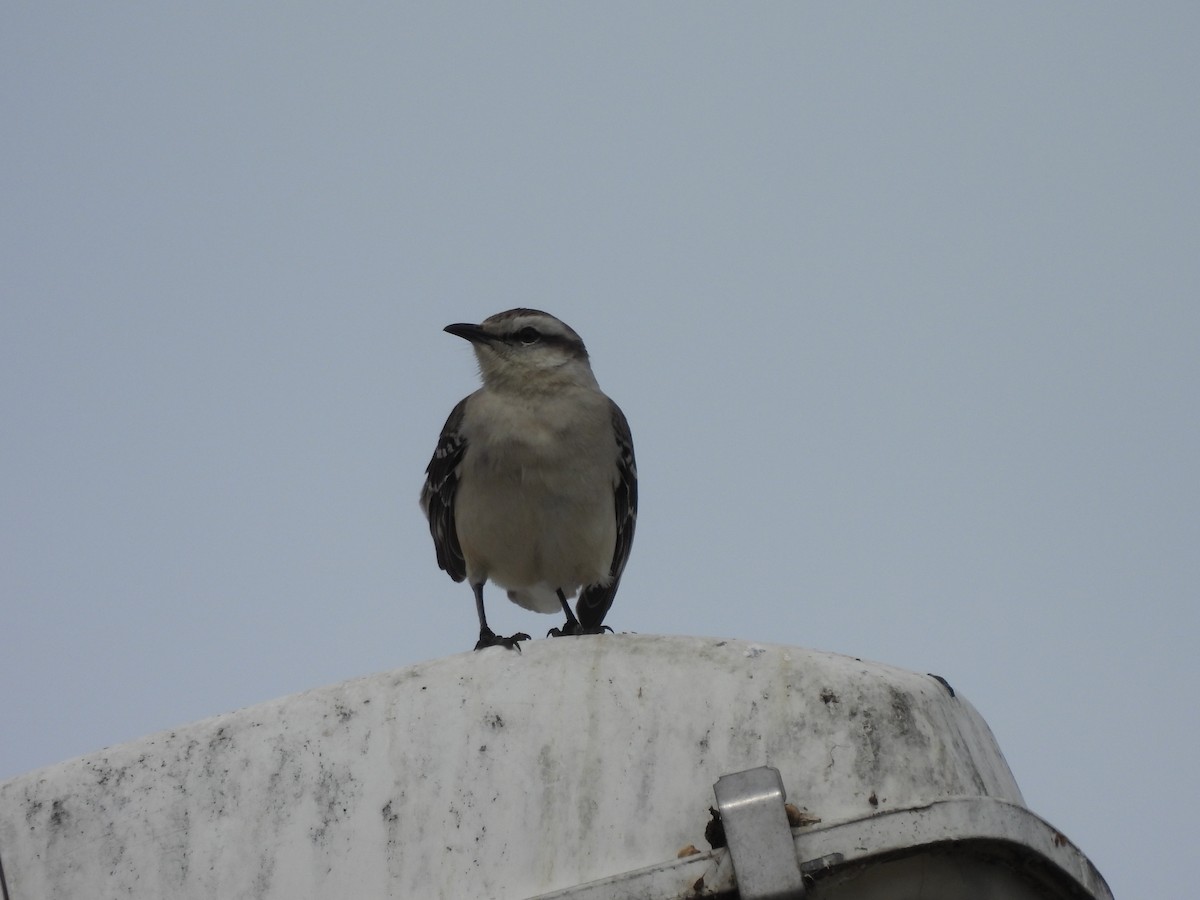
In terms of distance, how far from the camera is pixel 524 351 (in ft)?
26.9

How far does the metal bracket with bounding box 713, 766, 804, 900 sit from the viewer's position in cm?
284

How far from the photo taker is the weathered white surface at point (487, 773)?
10.5ft

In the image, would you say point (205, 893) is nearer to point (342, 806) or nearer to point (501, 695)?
point (342, 806)

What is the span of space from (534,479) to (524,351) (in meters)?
1.04

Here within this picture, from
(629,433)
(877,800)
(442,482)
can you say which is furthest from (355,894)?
(629,433)

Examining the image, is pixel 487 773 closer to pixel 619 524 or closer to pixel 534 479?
pixel 534 479

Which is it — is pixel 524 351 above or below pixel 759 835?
above

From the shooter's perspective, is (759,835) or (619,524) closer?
(759,835)

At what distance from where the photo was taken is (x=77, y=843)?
342 centimetres

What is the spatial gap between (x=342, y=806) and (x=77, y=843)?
696 mm

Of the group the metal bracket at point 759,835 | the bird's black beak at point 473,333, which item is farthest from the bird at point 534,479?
the metal bracket at point 759,835

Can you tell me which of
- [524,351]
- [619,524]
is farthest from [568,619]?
[524,351]

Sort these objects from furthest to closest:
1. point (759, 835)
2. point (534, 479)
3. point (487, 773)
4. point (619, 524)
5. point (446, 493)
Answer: point (619, 524) < point (446, 493) < point (534, 479) < point (487, 773) < point (759, 835)

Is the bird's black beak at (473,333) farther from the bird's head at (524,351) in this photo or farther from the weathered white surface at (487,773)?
the weathered white surface at (487,773)
